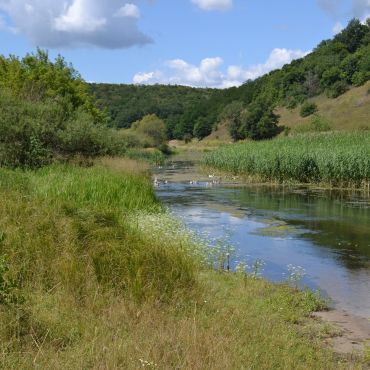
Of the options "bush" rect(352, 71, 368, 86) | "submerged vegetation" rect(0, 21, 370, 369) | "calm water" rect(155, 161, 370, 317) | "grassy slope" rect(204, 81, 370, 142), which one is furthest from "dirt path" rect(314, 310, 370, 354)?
"bush" rect(352, 71, 368, 86)

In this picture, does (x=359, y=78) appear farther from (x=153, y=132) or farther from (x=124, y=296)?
(x=124, y=296)

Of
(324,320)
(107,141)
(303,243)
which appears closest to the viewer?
(324,320)

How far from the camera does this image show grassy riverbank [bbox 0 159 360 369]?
16.9 feet

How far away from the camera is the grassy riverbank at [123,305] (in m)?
5.14

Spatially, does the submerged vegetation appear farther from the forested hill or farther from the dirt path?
the forested hill

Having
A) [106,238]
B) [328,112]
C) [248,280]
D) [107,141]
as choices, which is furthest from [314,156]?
[328,112]

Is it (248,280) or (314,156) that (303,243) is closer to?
(248,280)

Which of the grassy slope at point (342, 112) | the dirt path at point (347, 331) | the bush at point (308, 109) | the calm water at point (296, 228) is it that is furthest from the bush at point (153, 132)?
the dirt path at point (347, 331)

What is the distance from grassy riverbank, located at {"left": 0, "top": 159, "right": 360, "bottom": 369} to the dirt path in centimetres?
27

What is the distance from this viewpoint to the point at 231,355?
5.20 metres

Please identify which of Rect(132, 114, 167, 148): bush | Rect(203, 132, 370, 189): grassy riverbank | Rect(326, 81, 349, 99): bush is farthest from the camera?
Rect(326, 81, 349, 99): bush

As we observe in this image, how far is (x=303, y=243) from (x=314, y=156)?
15.9 meters

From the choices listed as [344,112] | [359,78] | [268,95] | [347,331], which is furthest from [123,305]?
[268,95]

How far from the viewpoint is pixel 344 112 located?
97000mm
